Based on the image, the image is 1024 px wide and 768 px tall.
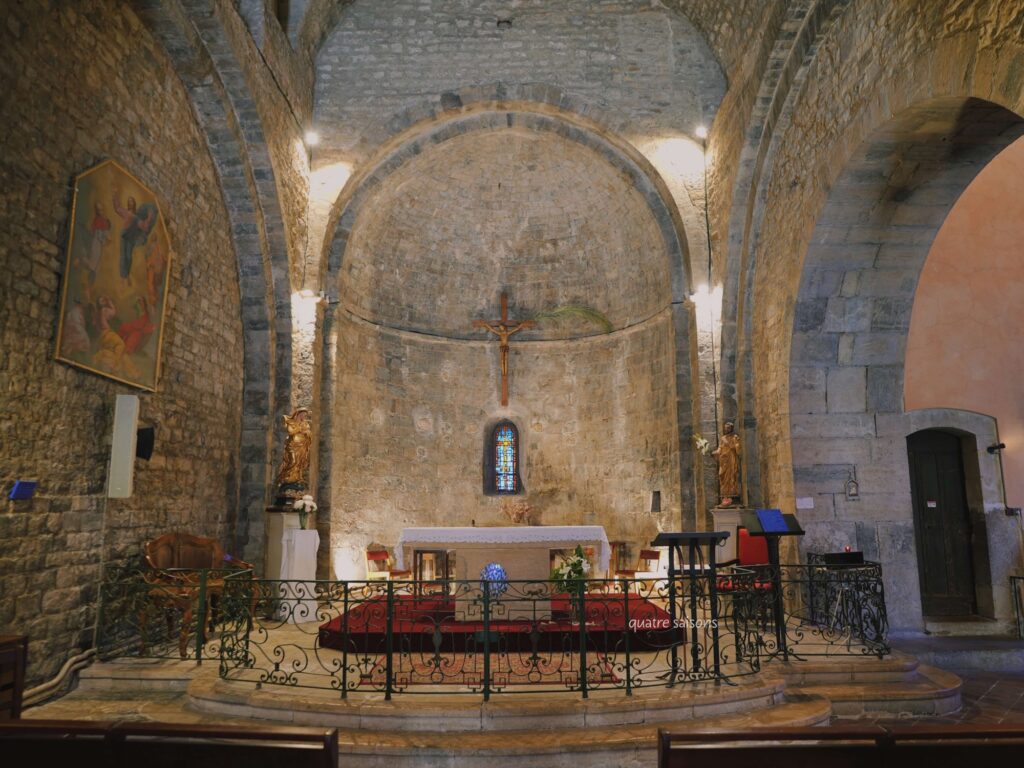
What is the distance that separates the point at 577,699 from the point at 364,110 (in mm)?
10608

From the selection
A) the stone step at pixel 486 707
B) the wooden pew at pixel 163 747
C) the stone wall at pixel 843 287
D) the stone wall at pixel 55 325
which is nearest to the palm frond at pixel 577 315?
the stone wall at pixel 843 287

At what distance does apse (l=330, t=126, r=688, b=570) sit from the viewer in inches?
520

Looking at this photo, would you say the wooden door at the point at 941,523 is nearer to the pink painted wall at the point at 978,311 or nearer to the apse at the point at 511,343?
the pink painted wall at the point at 978,311

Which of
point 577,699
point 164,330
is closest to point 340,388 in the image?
point 164,330

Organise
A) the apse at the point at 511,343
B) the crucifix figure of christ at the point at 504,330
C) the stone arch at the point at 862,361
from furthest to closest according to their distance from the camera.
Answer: the crucifix figure of christ at the point at 504,330 < the apse at the point at 511,343 < the stone arch at the point at 862,361

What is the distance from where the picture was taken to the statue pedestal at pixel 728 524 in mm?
10528

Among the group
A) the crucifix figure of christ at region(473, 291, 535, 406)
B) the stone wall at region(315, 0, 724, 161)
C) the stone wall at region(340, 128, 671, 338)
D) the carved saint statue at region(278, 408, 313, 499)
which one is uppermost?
the stone wall at region(315, 0, 724, 161)

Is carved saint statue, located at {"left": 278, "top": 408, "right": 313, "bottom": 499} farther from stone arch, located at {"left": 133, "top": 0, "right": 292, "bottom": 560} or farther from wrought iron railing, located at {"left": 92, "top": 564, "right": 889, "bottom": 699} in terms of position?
wrought iron railing, located at {"left": 92, "top": 564, "right": 889, "bottom": 699}

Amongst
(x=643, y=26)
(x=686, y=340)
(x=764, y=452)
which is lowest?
(x=764, y=452)

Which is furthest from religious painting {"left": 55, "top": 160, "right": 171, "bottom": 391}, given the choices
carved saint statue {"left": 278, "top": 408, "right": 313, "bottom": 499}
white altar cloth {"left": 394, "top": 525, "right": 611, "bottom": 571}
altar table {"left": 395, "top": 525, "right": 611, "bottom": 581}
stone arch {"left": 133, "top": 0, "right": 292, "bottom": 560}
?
altar table {"left": 395, "top": 525, "right": 611, "bottom": 581}

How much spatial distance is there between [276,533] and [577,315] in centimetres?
733

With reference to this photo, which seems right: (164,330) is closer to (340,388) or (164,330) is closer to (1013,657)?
(340,388)

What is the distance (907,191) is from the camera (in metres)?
8.10

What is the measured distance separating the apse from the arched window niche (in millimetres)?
133
